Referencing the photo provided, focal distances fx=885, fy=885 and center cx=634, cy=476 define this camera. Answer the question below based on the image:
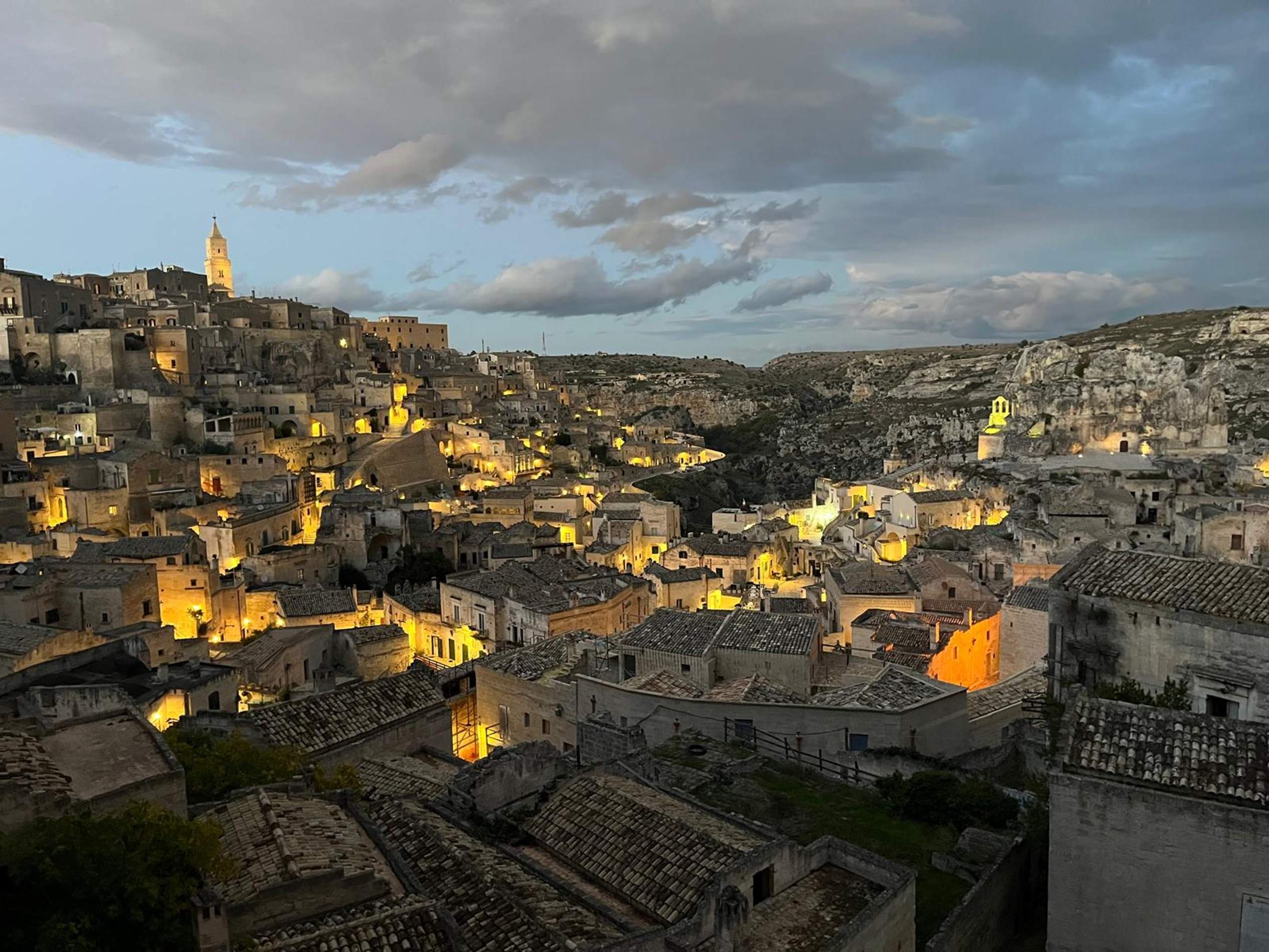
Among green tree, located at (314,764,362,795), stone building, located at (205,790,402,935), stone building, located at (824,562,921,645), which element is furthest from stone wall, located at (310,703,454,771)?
stone building, located at (824,562,921,645)

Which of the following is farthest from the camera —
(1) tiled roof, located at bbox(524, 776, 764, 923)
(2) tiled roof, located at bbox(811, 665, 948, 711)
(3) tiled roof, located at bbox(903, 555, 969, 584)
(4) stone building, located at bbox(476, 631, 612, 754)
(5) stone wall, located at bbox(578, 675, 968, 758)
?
(3) tiled roof, located at bbox(903, 555, 969, 584)

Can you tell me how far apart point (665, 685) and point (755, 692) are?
71.3 inches

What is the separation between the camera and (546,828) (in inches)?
407

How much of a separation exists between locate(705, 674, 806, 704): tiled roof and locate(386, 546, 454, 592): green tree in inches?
947

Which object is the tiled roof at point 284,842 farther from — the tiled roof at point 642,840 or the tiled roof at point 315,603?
the tiled roof at point 315,603

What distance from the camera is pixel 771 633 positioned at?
1911 cm

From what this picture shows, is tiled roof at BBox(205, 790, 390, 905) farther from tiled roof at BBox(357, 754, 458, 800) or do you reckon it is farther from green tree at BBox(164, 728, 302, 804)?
tiled roof at BBox(357, 754, 458, 800)

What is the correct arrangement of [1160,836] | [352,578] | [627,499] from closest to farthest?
[1160,836] → [352,578] → [627,499]

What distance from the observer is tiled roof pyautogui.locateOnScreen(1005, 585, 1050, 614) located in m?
20.6

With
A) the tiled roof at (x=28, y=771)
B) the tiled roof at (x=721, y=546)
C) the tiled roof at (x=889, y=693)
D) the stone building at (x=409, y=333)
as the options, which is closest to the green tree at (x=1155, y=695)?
the tiled roof at (x=889, y=693)

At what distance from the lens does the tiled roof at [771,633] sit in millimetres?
18359

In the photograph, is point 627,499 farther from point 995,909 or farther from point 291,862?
point 291,862

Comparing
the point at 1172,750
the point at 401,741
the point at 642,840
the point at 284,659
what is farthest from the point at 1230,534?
the point at 284,659

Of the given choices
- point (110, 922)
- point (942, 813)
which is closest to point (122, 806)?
point (110, 922)
